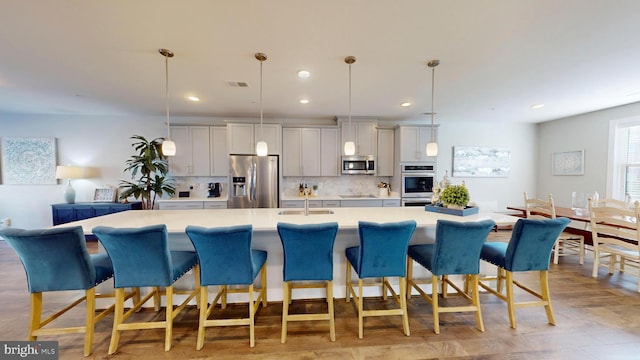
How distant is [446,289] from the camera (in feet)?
8.04

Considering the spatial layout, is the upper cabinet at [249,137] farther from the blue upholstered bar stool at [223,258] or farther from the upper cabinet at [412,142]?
the blue upholstered bar stool at [223,258]

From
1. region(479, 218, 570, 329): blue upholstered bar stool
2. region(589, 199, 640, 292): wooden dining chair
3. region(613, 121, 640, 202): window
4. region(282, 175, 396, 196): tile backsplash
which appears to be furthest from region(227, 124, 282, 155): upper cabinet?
region(613, 121, 640, 202): window

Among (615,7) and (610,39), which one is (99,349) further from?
(610,39)

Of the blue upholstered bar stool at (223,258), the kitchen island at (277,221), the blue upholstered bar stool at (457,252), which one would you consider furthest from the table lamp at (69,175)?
the blue upholstered bar stool at (457,252)

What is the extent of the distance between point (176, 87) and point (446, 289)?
4.08 metres

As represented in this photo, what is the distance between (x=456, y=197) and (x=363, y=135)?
8.70ft

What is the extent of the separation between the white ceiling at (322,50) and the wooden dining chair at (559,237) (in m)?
1.61

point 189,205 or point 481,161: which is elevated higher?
point 481,161

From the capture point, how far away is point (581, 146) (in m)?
4.59

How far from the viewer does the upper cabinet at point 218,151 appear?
455 cm

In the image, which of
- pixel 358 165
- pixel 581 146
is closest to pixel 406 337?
pixel 358 165

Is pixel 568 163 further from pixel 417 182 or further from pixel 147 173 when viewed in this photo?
pixel 147 173

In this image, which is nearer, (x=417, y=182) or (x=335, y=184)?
(x=417, y=182)

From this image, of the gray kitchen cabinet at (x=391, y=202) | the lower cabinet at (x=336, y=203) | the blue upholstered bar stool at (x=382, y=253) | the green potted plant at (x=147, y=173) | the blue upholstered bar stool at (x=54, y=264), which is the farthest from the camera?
the gray kitchen cabinet at (x=391, y=202)
